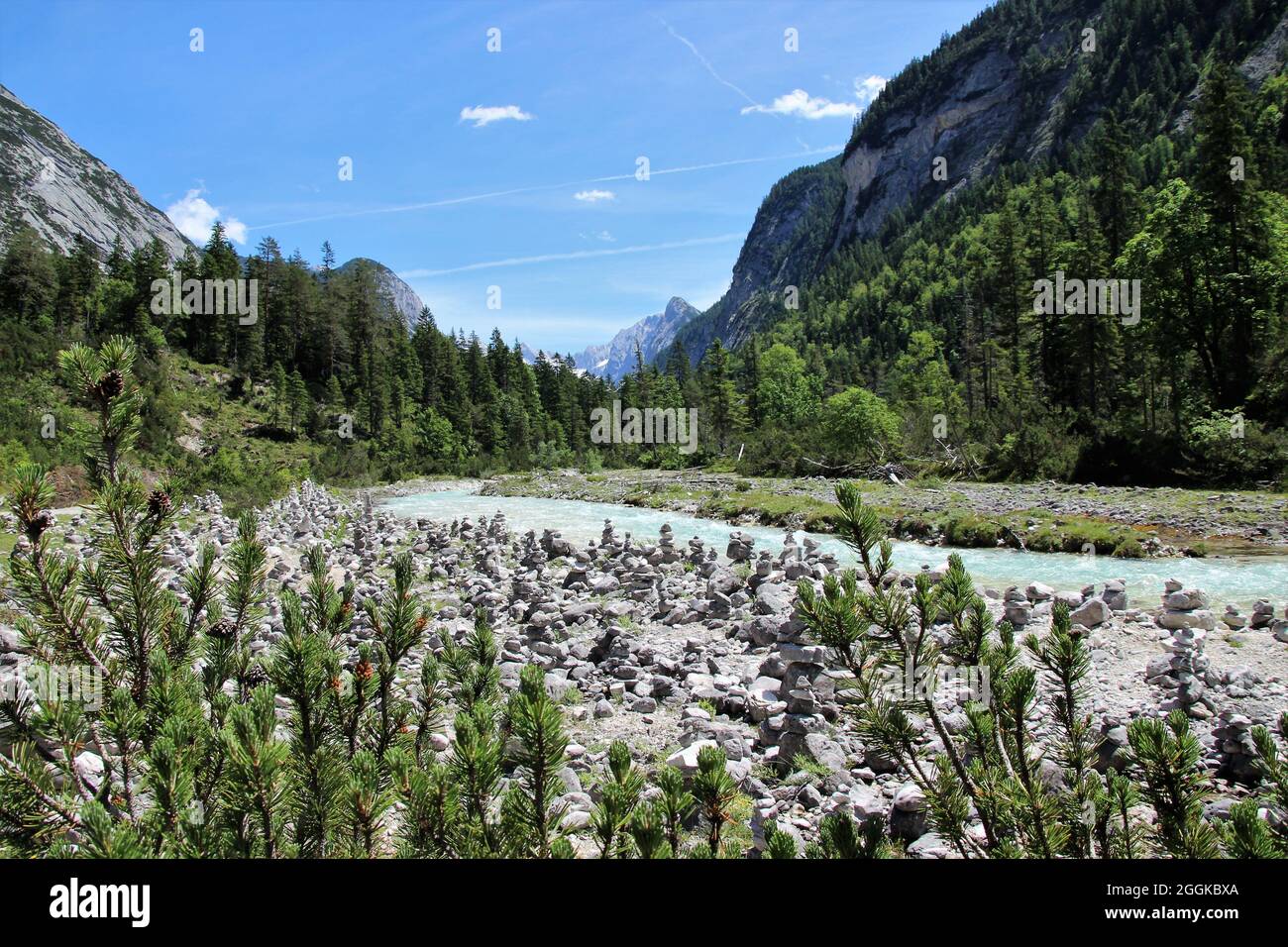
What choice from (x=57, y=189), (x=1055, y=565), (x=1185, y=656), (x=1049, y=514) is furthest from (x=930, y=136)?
(x=57, y=189)

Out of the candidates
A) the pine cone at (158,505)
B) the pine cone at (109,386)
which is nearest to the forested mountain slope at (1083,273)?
the pine cone at (158,505)

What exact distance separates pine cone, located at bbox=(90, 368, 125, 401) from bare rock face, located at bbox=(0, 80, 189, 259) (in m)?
149

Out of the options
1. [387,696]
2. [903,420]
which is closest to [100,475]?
[387,696]

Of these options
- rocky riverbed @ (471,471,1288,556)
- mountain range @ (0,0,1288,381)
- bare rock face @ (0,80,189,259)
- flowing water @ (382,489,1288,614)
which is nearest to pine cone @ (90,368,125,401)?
flowing water @ (382,489,1288,614)

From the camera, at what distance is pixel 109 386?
2541 mm

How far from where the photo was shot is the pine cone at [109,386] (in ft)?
8.19

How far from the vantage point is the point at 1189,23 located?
107625 mm

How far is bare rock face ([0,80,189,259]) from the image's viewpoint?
13412cm

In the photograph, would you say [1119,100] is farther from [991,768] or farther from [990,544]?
[991,768]

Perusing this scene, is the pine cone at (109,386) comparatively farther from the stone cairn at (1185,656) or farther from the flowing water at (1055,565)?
the flowing water at (1055,565)
